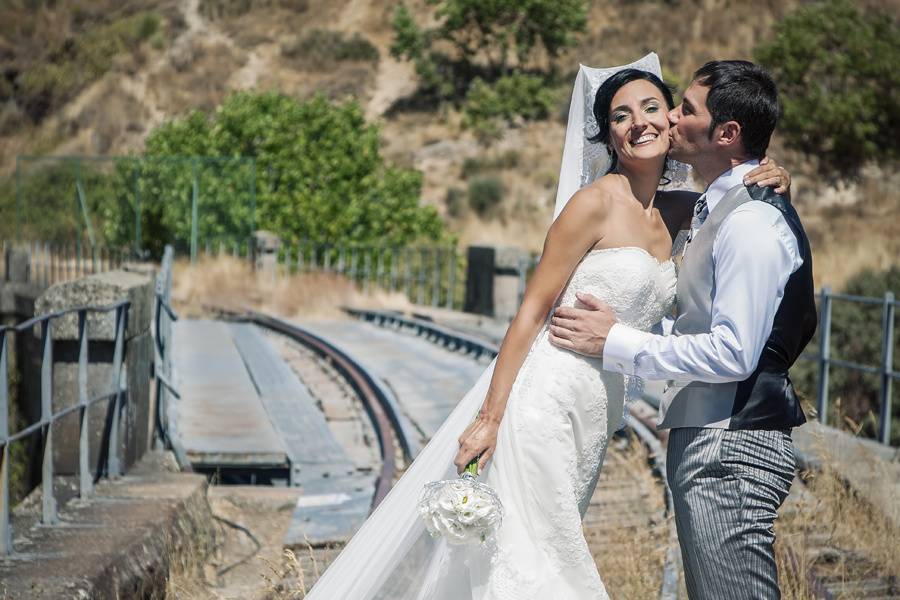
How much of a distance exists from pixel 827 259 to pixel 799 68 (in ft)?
44.3

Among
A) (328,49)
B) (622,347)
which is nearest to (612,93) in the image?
(622,347)

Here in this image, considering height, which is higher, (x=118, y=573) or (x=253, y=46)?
(x=253, y=46)

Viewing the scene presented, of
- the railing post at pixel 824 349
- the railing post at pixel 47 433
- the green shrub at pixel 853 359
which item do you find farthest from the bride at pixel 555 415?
the green shrub at pixel 853 359

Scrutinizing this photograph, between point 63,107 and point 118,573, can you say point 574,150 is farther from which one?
point 63,107

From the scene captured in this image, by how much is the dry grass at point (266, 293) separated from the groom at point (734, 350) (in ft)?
53.9

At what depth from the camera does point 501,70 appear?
1754 inches

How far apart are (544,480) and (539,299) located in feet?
1.77

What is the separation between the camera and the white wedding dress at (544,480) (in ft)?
10.5

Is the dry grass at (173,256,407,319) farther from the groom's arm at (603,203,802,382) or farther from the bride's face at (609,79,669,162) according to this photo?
the groom's arm at (603,203,802,382)

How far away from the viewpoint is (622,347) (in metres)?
3.12

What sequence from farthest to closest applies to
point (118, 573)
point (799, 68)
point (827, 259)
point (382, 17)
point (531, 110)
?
1. point (382, 17)
2. point (531, 110)
3. point (799, 68)
4. point (827, 259)
5. point (118, 573)

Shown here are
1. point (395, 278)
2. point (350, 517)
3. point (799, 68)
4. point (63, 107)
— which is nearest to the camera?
point (350, 517)

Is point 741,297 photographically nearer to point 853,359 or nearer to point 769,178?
point 769,178

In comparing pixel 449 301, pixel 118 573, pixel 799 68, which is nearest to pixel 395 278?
pixel 449 301
